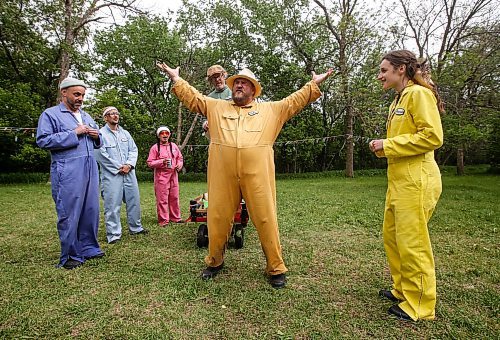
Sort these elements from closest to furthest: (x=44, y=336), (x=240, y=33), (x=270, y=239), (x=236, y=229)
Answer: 1. (x=44, y=336)
2. (x=270, y=239)
3. (x=236, y=229)
4. (x=240, y=33)

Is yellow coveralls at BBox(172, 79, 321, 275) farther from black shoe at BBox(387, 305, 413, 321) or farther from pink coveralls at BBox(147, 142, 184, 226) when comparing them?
pink coveralls at BBox(147, 142, 184, 226)

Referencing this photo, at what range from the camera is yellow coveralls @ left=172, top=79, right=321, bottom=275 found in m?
3.35

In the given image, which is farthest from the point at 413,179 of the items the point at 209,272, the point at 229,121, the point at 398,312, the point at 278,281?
the point at 209,272

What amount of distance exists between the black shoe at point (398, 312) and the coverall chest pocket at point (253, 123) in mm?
1965

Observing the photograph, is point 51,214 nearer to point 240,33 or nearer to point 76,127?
point 76,127

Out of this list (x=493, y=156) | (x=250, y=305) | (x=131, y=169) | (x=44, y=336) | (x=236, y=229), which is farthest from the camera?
(x=493, y=156)

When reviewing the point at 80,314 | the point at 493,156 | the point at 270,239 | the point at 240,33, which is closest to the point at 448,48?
the point at 493,156

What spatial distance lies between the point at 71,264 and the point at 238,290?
6.71ft

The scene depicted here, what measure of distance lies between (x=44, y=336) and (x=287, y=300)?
195cm

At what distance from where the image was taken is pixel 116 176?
5.41 meters

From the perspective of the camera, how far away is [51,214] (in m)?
7.60

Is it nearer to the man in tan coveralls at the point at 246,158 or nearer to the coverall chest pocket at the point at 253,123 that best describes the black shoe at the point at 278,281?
the man in tan coveralls at the point at 246,158

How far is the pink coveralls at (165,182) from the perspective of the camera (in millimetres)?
6434

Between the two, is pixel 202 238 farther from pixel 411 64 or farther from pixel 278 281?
pixel 411 64
